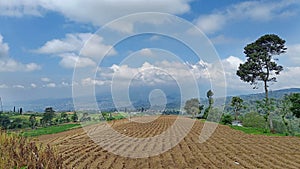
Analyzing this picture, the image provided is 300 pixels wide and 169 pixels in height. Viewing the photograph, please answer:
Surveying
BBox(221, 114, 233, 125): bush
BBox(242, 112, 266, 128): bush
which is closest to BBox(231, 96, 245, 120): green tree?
BBox(221, 114, 233, 125): bush

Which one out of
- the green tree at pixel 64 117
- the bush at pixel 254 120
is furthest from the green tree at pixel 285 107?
the green tree at pixel 64 117

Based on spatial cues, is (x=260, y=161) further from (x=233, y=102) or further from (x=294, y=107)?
(x=233, y=102)

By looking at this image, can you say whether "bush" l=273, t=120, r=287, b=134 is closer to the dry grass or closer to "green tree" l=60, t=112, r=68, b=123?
the dry grass

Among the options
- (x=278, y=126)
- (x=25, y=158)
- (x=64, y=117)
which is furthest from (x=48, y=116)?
(x=25, y=158)

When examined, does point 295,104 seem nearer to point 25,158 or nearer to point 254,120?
point 254,120

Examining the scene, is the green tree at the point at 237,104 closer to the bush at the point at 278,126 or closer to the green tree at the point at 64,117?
the bush at the point at 278,126

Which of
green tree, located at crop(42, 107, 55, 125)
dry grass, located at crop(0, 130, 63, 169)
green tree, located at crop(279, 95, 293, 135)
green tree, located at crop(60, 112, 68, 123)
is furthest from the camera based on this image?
green tree, located at crop(60, 112, 68, 123)
